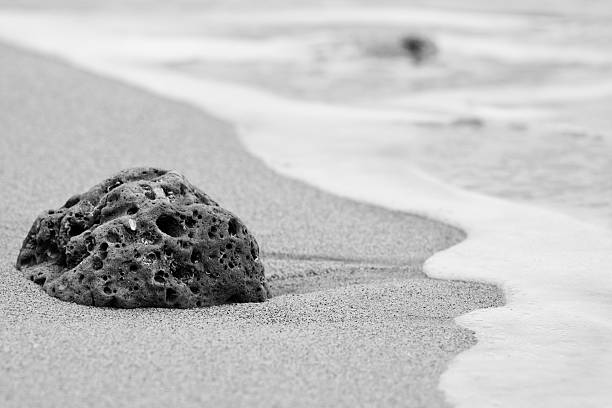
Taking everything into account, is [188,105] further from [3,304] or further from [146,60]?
[3,304]

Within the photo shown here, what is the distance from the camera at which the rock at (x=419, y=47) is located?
35.5 ft

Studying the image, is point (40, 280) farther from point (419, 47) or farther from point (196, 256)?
point (419, 47)

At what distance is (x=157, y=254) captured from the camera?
142 inches

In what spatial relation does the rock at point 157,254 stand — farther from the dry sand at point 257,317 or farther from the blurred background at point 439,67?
the blurred background at point 439,67

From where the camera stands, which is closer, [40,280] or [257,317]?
[257,317]

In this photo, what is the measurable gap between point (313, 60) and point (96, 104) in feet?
12.4

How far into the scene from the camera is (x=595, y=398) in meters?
2.98

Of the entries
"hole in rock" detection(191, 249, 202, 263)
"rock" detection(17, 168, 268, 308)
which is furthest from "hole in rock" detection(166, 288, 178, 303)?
"hole in rock" detection(191, 249, 202, 263)

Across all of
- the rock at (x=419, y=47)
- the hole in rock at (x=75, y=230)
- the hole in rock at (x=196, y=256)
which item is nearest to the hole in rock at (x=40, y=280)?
the hole in rock at (x=75, y=230)

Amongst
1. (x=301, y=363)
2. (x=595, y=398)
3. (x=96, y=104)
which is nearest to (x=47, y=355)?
(x=301, y=363)

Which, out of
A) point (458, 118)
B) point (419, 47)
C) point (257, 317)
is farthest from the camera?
point (419, 47)

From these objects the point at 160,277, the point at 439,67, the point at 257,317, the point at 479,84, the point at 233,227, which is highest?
the point at 439,67

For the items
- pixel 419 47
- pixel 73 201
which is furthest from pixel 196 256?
pixel 419 47

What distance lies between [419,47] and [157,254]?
7832 mm
